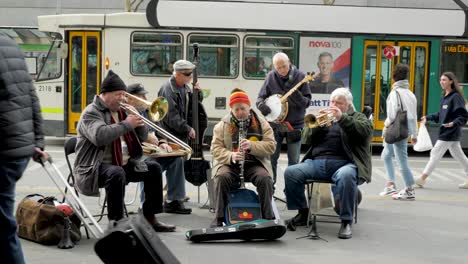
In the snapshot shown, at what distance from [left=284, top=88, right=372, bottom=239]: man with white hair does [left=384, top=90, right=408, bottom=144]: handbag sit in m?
2.05

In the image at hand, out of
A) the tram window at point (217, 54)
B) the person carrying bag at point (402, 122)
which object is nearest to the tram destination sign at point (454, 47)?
the tram window at point (217, 54)

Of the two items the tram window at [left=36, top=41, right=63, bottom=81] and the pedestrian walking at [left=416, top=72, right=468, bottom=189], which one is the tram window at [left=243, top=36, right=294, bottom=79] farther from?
the pedestrian walking at [left=416, top=72, right=468, bottom=189]

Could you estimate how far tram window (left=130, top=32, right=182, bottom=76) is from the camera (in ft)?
52.1

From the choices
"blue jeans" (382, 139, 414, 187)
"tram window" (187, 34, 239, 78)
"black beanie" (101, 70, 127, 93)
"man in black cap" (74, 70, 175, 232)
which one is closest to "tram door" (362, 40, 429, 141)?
"tram window" (187, 34, 239, 78)

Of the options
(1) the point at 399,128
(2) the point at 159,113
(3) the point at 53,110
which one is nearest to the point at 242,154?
(2) the point at 159,113

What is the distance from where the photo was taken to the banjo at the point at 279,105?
359 inches

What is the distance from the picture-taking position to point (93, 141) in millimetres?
6930

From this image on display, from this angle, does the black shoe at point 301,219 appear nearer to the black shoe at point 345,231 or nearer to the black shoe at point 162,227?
the black shoe at point 345,231

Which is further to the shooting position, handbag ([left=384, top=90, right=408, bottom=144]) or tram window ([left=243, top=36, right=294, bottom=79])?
tram window ([left=243, top=36, right=294, bottom=79])

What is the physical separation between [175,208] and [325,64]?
791 centimetres

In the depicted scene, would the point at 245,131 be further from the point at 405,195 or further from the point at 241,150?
the point at 405,195

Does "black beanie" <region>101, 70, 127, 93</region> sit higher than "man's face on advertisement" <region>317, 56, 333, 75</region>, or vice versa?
"man's face on advertisement" <region>317, 56, 333, 75</region>

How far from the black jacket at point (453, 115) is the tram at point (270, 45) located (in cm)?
489

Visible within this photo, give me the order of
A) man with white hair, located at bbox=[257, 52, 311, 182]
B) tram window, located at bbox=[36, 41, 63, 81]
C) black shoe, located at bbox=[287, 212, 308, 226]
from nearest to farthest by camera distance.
→ black shoe, located at bbox=[287, 212, 308, 226] → man with white hair, located at bbox=[257, 52, 311, 182] → tram window, located at bbox=[36, 41, 63, 81]
